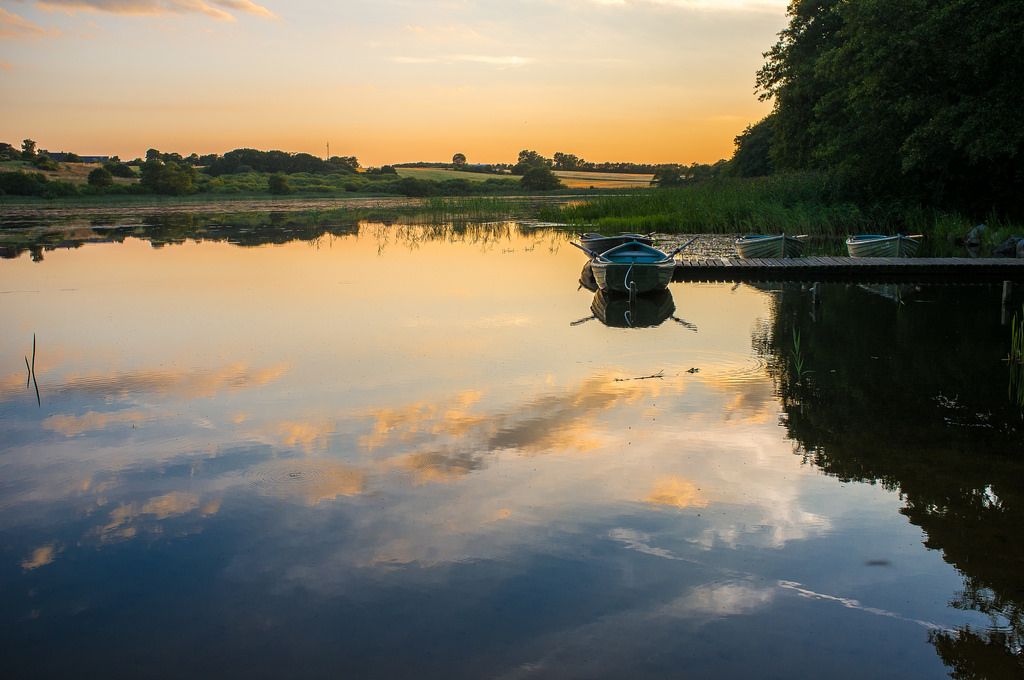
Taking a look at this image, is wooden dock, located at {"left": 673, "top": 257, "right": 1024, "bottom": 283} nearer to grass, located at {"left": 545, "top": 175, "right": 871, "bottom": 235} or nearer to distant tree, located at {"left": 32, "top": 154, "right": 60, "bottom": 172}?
grass, located at {"left": 545, "top": 175, "right": 871, "bottom": 235}

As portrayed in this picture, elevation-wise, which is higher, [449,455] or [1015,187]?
[1015,187]

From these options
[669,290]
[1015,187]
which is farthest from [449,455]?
[1015,187]

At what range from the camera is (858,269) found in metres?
19.7

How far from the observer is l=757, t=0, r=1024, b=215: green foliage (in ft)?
83.1

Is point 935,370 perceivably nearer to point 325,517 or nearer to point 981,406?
point 981,406

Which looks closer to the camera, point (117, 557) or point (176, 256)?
point (117, 557)

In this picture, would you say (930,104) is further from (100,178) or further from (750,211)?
(100,178)

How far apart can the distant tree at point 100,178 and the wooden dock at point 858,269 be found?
208 ft

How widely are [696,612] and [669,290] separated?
46.6ft

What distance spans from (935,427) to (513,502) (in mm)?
4502

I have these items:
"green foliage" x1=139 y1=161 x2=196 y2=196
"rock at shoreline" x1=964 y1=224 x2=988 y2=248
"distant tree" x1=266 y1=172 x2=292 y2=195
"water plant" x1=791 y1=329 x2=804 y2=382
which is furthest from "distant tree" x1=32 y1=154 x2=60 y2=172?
"water plant" x1=791 y1=329 x2=804 y2=382

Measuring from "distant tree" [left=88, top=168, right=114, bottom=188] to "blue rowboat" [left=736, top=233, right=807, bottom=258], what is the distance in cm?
6270

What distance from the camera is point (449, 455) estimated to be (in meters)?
7.99

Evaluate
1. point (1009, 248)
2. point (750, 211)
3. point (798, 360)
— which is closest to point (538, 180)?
point (750, 211)
